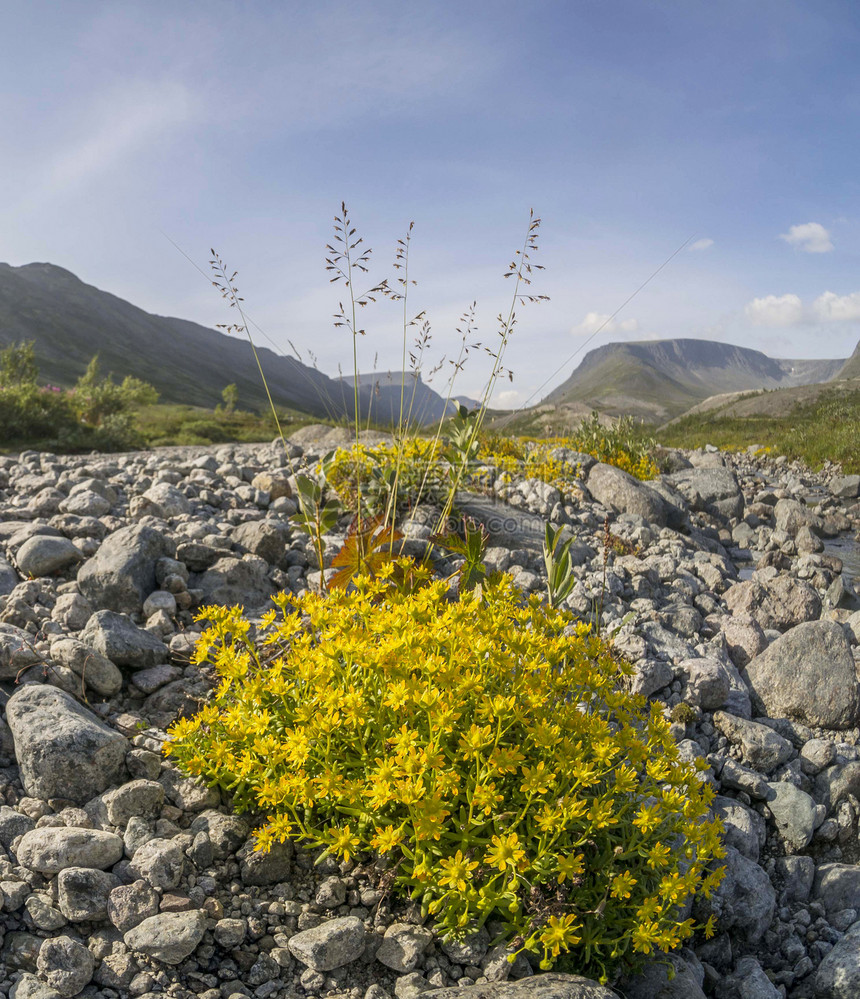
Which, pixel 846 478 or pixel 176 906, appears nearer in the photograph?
pixel 176 906

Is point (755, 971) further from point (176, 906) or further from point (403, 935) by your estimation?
point (176, 906)

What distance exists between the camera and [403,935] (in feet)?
8.34

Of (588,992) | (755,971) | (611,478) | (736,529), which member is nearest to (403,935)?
(588,992)

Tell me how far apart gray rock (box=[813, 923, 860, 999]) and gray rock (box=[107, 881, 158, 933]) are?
2953 mm

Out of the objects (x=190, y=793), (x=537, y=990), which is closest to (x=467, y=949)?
(x=537, y=990)

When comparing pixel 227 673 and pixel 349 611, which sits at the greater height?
pixel 349 611

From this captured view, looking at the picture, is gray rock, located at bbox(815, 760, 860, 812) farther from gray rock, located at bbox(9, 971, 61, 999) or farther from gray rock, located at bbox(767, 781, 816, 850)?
gray rock, located at bbox(9, 971, 61, 999)

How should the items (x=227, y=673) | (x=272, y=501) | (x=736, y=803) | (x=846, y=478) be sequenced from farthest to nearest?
1. (x=846, y=478)
2. (x=272, y=501)
3. (x=736, y=803)
4. (x=227, y=673)

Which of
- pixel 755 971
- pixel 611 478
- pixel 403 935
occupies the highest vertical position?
pixel 611 478

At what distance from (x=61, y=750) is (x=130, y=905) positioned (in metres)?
0.95

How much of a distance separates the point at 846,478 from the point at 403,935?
59.2 ft

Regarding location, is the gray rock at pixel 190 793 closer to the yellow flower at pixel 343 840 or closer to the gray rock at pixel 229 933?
the gray rock at pixel 229 933

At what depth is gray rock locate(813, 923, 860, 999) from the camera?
268 cm

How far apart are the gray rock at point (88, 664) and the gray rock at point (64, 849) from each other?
4.31 feet
